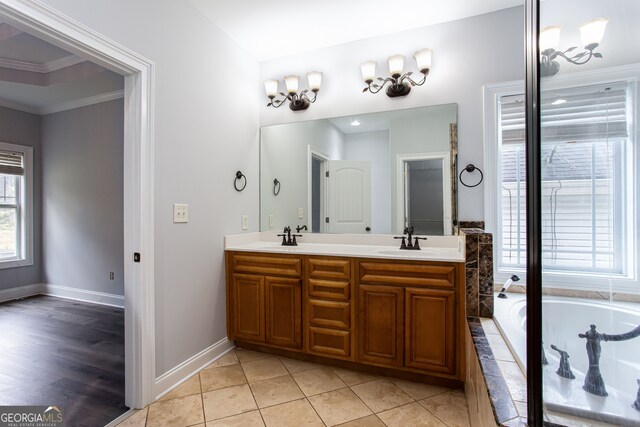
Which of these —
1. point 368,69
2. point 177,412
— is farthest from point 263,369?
point 368,69

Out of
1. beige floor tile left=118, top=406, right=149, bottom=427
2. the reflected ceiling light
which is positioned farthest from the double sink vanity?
the reflected ceiling light

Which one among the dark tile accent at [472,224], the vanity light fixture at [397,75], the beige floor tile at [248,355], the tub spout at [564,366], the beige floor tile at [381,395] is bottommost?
the beige floor tile at [248,355]

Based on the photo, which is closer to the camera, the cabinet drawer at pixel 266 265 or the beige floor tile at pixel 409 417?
the beige floor tile at pixel 409 417

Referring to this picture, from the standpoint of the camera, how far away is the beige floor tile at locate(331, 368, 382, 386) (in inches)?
76.3

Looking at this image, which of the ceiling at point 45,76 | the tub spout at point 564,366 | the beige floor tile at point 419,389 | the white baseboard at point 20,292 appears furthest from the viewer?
the white baseboard at point 20,292

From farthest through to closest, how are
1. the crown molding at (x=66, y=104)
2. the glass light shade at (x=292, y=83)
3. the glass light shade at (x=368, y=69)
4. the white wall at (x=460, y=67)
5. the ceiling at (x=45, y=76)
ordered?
the crown molding at (x=66, y=104), the glass light shade at (x=292, y=83), the ceiling at (x=45, y=76), the glass light shade at (x=368, y=69), the white wall at (x=460, y=67)

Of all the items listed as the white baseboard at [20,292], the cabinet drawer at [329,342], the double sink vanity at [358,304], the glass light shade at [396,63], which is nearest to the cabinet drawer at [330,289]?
the double sink vanity at [358,304]

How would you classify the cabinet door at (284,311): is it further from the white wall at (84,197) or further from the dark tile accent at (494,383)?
the white wall at (84,197)

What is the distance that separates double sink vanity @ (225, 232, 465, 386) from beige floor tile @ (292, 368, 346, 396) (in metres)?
0.11

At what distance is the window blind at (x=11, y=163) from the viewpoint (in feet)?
12.0

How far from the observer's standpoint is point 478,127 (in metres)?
2.16

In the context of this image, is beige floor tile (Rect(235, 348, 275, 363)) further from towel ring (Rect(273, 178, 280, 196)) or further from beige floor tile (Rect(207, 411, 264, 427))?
towel ring (Rect(273, 178, 280, 196))

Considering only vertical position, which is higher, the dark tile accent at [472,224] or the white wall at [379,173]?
the white wall at [379,173]

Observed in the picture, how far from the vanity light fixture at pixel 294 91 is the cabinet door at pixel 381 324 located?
1722 mm
